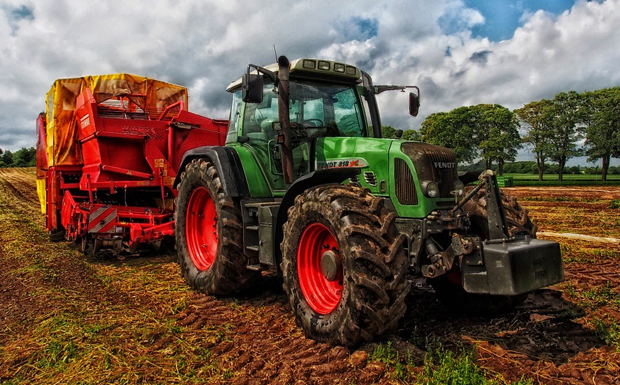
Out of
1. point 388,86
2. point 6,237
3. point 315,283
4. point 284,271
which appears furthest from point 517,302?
point 6,237

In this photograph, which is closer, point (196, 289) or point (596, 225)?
point (196, 289)

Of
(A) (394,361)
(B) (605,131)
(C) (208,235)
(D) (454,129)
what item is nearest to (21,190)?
(C) (208,235)

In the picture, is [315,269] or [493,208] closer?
[493,208]

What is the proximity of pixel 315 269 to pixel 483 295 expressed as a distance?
5.42ft

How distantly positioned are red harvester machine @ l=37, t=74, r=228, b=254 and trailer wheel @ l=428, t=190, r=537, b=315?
4.57 m

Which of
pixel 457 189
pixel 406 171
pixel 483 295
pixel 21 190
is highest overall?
pixel 21 190

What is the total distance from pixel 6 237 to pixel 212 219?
6.49 meters

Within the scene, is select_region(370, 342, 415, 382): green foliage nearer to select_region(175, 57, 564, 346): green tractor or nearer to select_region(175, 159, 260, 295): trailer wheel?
select_region(175, 57, 564, 346): green tractor

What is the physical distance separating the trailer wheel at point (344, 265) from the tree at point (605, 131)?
46.0 meters

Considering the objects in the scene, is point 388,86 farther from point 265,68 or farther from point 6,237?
point 6,237

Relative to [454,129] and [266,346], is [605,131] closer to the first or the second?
[454,129]

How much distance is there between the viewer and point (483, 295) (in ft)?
14.7

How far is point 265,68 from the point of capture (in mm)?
5008

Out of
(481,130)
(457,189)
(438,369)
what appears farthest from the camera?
(481,130)
